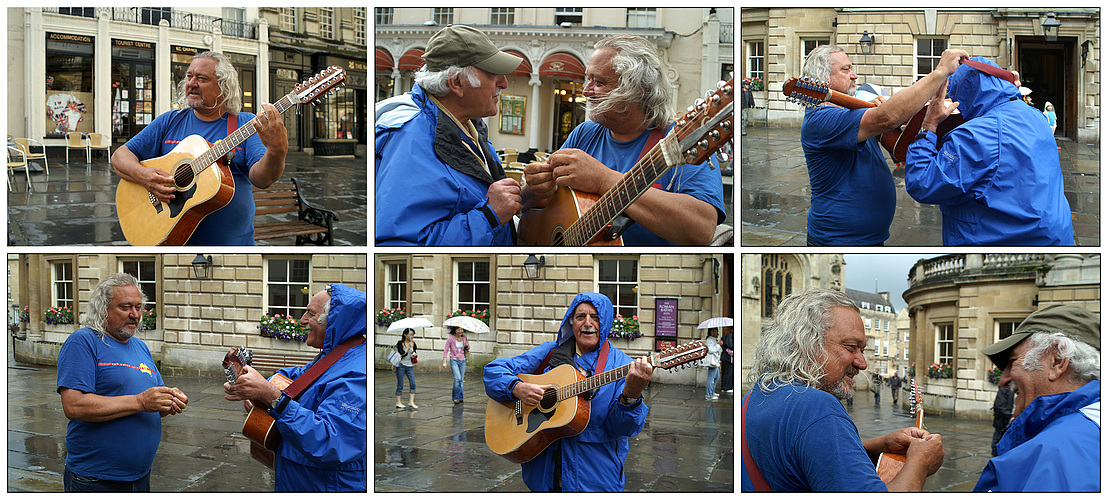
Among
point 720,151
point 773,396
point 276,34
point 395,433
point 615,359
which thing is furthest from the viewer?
point 395,433

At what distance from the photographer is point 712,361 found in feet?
11.3

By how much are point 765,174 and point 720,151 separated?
732 millimetres

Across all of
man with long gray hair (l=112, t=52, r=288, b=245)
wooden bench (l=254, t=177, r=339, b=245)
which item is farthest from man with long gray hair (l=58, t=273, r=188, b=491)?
→ wooden bench (l=254, t=177, r=339, b=245)

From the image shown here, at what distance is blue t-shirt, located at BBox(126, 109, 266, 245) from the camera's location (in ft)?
10.5

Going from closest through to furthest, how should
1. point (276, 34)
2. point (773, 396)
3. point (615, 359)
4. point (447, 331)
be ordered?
1. point (773, 396)
2. point (615, 359)
3. point (276, 34)
4. point (447, 331)

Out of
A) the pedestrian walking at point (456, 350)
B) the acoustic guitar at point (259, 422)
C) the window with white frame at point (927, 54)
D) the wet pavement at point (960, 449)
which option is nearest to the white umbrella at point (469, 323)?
the pedestrian walking at point (456, 350)

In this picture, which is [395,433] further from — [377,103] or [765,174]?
[765,174]

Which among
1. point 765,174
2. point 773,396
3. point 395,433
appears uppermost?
point 765,174

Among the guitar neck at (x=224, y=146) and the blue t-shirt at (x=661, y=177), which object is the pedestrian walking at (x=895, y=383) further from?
the guitar neck at (x=224, y=146)

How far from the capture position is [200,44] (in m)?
3.51

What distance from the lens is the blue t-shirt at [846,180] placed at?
3137mm

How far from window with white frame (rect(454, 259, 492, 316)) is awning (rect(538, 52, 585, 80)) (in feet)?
3.17

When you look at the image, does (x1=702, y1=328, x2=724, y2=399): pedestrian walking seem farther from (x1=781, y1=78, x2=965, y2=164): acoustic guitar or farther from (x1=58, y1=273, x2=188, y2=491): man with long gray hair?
(x1=58, y1=273, x2=188, y2=491): man with long gray hair

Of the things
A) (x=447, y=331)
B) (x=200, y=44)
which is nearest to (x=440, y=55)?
(x=200, y=44)
